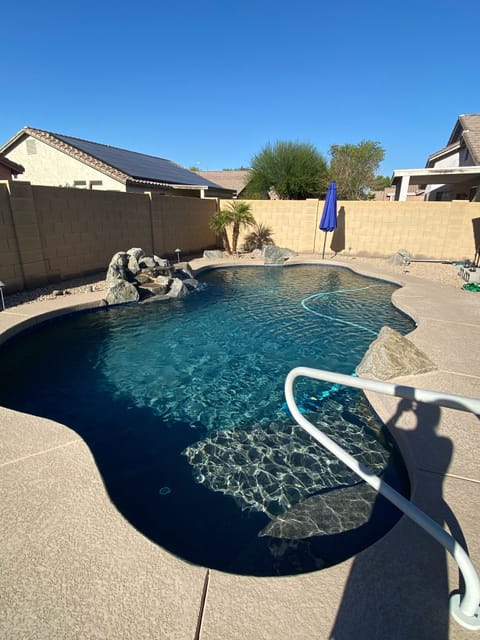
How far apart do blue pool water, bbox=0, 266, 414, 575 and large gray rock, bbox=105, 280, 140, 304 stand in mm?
316

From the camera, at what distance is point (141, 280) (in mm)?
10086

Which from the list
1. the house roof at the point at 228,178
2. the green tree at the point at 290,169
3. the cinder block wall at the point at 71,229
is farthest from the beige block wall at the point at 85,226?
the house roof at the point at 228,178

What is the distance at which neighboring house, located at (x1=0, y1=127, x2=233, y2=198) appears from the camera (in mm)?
17594

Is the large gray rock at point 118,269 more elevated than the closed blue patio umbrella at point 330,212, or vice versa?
the closed blue patio umbrella at point 330,212

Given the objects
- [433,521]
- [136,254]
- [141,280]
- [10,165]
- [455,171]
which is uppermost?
[10,165]

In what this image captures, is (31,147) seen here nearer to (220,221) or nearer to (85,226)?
(220,221)

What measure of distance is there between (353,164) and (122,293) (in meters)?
34.4

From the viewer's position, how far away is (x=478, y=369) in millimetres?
4941

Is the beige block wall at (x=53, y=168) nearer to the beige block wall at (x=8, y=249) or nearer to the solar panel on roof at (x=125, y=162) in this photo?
the solar panel on roof at (x=125, y=162)

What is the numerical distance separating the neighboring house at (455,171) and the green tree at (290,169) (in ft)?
25.5

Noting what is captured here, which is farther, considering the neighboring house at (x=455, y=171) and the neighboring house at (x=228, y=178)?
the neighboring house at (x=228, y=178)

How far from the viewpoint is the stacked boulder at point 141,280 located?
9188 mm

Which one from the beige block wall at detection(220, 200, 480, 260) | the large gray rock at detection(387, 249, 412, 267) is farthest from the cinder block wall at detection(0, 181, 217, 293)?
Result: the large gray rock at detection(387, 249, 412, 267)

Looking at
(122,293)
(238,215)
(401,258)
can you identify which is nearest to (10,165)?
(238,215)
